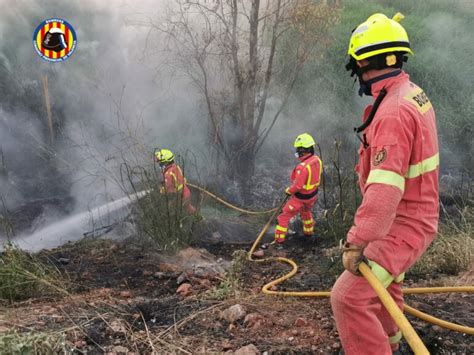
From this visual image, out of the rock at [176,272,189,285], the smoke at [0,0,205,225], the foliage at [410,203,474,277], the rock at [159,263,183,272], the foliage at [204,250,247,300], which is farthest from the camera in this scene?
the smoke at [0,0,205,225]

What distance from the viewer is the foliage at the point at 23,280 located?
382 centimetres

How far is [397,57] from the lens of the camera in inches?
95.4

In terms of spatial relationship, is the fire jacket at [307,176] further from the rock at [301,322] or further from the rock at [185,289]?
the rock at [301,322]

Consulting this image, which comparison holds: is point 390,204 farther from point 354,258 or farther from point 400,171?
point 354,258

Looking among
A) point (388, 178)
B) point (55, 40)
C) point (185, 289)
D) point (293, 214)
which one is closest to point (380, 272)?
point (388, 178)

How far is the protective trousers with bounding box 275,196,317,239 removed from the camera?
6738mm

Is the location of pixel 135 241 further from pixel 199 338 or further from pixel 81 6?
pixel 81 6

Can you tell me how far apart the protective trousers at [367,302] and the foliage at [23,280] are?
250cm

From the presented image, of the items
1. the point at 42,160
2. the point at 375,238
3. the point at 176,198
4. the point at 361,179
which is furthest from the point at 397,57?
the point at 42,160

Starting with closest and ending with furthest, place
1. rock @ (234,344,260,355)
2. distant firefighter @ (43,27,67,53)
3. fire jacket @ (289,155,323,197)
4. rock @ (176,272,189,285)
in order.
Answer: rock @ (234,344,260,355) → rock @ (176,272,189,285) → fire jacket @ (289,155,323,197) → distant firefighter @ (43,27,67,53)

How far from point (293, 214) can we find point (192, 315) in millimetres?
3654

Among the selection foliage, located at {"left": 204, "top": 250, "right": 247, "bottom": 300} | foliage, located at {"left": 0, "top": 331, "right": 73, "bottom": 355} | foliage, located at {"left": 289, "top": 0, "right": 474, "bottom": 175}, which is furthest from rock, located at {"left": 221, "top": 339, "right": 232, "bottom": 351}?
foliage, located at {"left": 289, "top": 0, "right": 474, "bottom": 175}

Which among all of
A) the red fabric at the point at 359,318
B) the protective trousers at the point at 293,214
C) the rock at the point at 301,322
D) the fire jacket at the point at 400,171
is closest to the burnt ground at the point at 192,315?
the rock at the point at 301,322

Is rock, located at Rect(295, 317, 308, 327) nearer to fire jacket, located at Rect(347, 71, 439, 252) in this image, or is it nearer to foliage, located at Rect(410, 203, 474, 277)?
fire jacket, located at Rect(347, 71, 439, 252)
